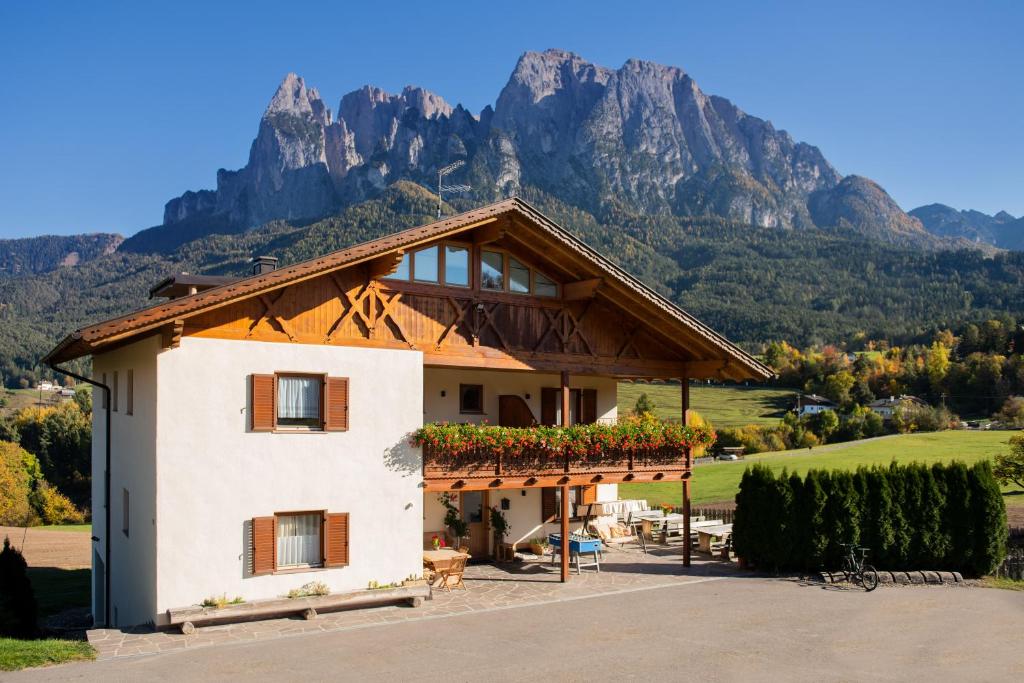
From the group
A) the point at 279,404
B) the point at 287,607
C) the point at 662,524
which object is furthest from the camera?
the point at 662,524

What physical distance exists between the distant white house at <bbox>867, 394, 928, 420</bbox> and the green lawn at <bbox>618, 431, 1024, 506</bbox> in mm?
22090

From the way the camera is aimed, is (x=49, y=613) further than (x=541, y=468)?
Yes

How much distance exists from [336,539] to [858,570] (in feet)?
37.7

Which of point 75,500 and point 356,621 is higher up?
point 356,621

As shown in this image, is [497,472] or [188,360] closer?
[188,360]

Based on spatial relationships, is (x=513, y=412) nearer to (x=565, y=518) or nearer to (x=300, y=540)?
(x=565, y=518)

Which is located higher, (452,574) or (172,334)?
(172,334)

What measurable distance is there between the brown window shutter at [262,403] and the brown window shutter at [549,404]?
8744 millimetres

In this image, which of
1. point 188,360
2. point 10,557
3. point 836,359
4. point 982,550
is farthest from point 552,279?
point 836,359

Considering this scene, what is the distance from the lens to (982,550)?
2052 centimetres

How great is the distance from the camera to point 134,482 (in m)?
17.3

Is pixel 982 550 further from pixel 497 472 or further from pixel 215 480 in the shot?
pixel 215 480

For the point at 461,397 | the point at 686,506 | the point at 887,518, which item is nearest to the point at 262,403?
the point at 461,397

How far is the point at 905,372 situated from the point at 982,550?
90060 millimetres
